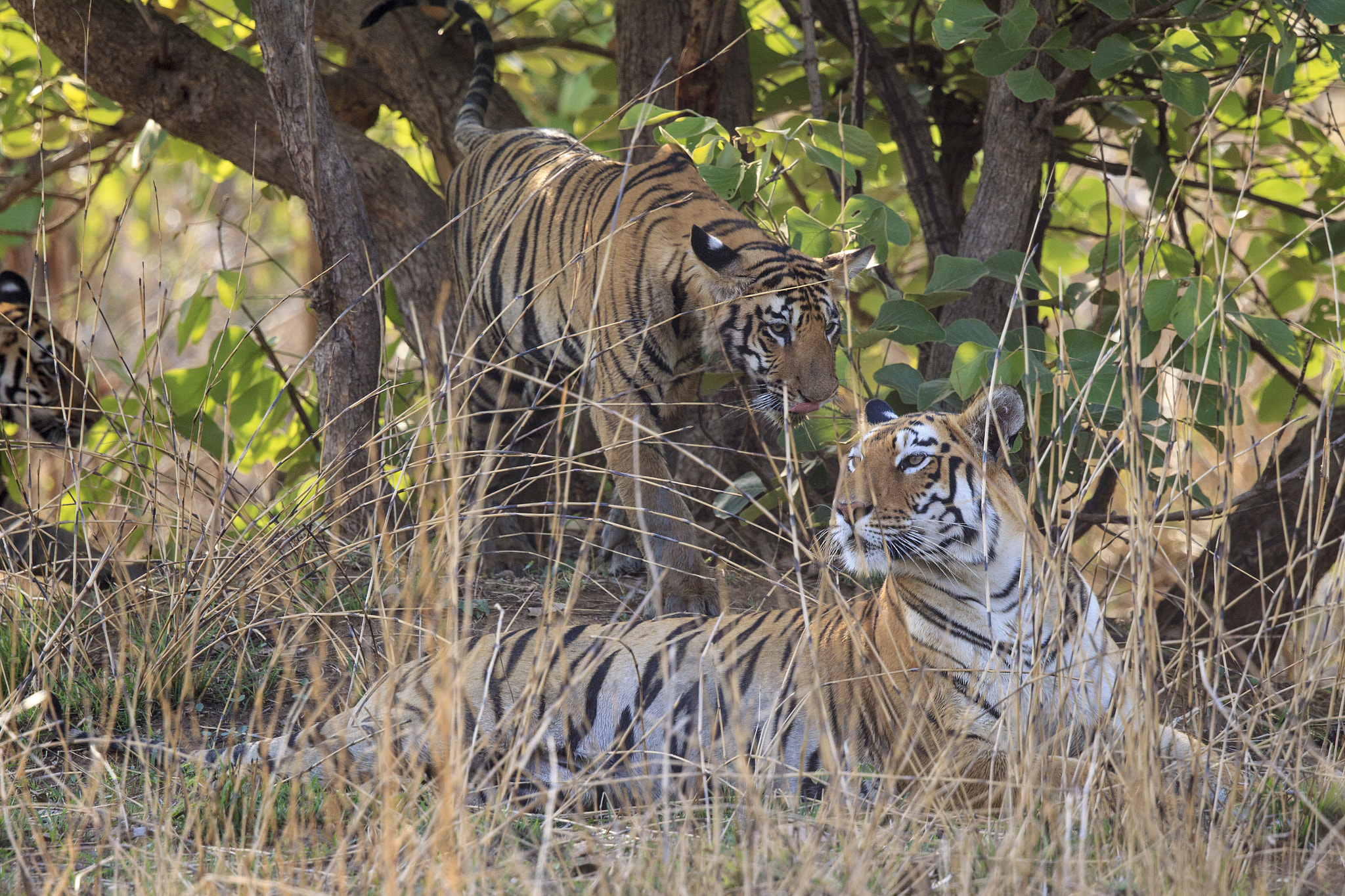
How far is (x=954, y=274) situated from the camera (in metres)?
3.49

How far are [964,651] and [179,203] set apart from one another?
39.6ft

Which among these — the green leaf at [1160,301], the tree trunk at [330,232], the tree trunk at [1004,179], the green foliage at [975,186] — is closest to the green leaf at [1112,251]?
the green foliage at [975,186]

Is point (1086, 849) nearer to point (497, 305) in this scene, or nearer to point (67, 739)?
point (67, 739)

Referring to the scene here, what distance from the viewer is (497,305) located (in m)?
4.84

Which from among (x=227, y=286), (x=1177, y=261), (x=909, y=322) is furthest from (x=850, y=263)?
(x=227, y=286)

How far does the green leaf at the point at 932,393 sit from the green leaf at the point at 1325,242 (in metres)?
1.75

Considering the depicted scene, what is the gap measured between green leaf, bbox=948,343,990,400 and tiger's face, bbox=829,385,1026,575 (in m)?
0.39

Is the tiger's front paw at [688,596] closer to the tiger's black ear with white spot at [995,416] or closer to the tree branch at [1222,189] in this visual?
the tiger's black ear with white spot at [995,416]

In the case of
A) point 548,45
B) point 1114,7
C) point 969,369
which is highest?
point 548,45

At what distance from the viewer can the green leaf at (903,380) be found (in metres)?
3.61

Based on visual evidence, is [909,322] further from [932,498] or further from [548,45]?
[548,45]

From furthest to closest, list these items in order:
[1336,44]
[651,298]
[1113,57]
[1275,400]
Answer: [1275,400] < [651,298] < [1113,57] < [1336,44]

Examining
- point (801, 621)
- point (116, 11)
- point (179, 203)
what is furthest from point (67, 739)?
point (179, 203)

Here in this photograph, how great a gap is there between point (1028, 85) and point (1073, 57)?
0.50ft
